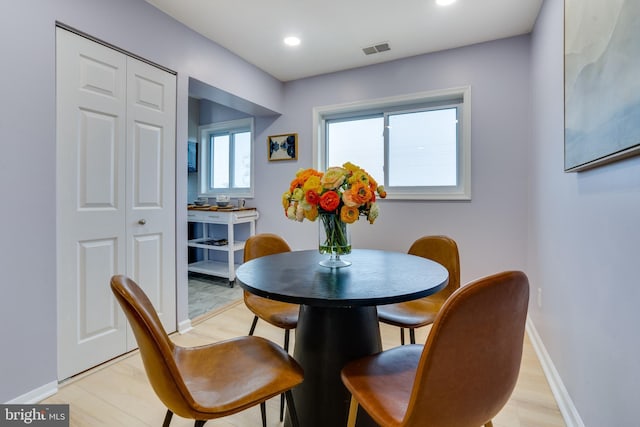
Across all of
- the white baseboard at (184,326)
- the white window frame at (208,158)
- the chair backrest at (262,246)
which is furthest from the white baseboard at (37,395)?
the white window frame at (208,158)

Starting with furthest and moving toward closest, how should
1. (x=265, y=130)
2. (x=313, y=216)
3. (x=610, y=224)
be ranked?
(x=265, y=130), (x=313, y=216), (x=610, y=224)

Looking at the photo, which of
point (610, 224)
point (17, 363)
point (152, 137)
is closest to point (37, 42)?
point (152, 137)

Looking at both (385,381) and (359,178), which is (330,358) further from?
(359,178)

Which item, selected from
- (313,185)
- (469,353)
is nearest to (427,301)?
(313,185)

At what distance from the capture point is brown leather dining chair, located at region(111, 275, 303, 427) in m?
0.86

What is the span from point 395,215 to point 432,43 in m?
1.60

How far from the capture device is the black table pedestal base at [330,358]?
4.10 feet

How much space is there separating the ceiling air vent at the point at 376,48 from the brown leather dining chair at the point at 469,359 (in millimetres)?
2592

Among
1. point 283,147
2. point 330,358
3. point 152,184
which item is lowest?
point 330,358

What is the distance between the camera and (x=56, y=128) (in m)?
1.73

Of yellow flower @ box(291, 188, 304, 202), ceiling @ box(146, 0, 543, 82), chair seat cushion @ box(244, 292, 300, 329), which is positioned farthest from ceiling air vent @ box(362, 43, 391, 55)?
chair seat cushion @ box(244, 292, 300, 329)

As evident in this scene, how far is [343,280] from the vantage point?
1257 mm

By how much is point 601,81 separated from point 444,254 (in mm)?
1196

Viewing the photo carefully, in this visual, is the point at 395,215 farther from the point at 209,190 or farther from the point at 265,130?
the point at 209,190
